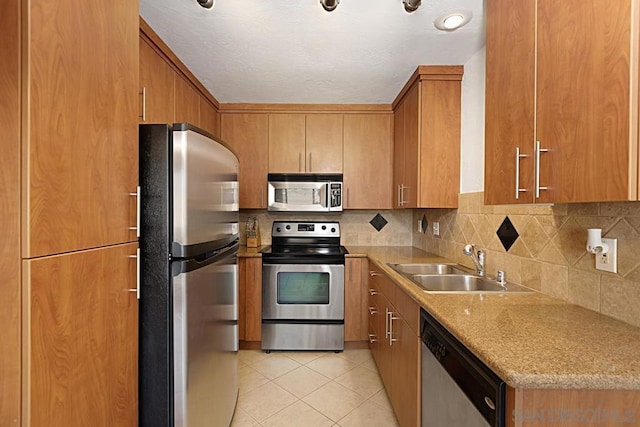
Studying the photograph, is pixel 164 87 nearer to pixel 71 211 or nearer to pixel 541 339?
pixel 71 211

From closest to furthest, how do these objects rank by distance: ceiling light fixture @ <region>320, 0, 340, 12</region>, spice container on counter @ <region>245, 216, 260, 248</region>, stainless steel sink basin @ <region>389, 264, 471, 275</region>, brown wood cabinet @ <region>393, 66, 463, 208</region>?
ceiling light fixture @ <region>320, 0, 340, 12</region> → stainless steel sink basin @ <region>389, 264, 471, 275</region> → brown wood cabinet @ <region>393, 66, 463, 208</region> → spice container on counter @ <region>245, 216, 260, 248</region>

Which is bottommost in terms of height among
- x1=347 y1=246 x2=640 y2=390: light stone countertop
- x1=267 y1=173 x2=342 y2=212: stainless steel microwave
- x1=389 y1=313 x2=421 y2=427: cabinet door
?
x1=389 y1=313 x2=421 y2=427: cabinet door

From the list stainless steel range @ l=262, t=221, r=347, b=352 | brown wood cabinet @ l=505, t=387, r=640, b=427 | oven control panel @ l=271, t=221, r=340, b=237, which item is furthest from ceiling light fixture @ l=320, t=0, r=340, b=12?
oven control panel @ l=271, t=221, r=340, b=237

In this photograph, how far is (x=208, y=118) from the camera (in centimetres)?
283

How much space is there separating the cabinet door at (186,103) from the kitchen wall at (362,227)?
3.97 feet

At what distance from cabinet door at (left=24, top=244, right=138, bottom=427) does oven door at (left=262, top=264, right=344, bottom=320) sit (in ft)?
5.49

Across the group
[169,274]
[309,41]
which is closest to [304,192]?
[309,41]

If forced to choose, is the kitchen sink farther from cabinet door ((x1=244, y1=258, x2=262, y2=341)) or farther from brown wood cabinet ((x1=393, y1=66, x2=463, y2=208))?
cabinet door ((x1=244, y1=258, x2=262, y2=341))

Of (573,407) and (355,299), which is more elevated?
(573,407)

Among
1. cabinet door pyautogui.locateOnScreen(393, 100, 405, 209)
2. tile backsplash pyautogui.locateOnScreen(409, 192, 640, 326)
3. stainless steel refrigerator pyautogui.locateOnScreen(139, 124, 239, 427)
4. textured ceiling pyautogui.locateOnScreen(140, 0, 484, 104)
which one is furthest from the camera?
cabinet door pyautogui.locateOnScreen(393, 100, 405, 209)

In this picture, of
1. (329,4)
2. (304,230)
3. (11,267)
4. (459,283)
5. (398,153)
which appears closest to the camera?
(11,267)

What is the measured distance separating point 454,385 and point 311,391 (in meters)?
1.44

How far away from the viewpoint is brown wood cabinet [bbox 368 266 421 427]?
151cm

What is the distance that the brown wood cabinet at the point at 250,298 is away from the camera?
287 cm
